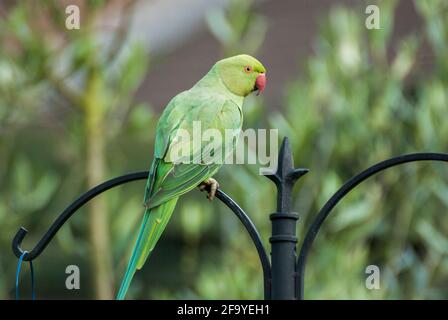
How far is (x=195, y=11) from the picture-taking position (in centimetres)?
671

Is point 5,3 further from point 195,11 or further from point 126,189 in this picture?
point 126,189

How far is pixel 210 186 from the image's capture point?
2.04 meters

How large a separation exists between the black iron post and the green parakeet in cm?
31

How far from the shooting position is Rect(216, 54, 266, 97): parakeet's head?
6.95ft

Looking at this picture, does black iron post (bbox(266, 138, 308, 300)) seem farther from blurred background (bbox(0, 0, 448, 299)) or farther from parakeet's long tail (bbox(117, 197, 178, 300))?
blurred background (bbox(0, 0, 448, 299))

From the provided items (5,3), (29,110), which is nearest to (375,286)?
(29,110)

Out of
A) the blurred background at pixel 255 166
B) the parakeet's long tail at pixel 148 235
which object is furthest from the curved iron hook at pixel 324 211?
the blurred background at pixel 255 166

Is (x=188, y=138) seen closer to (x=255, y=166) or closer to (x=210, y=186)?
(x=210, y=186)

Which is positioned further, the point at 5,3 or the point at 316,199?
the point at 5,3

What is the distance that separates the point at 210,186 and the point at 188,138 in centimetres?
14

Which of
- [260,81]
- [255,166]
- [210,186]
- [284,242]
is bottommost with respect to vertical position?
[284,242]

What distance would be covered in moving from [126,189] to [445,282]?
1.76m

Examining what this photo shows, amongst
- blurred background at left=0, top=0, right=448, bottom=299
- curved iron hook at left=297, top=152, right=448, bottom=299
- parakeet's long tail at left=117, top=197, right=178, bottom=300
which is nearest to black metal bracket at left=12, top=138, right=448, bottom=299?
curved iron hook at left=297, top=152, right=448, bottom=299

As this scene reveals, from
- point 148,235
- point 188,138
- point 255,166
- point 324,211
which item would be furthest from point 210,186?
point 255,166
